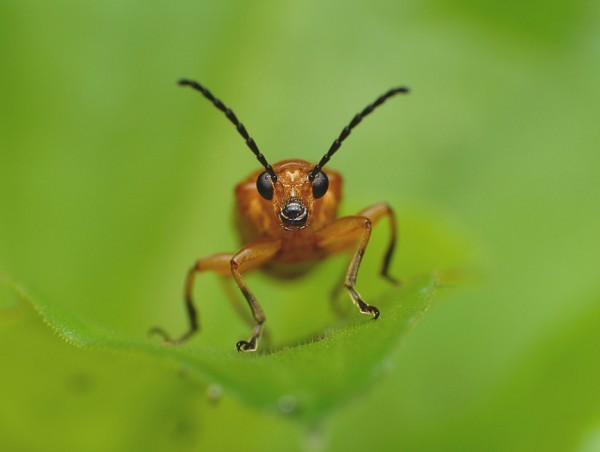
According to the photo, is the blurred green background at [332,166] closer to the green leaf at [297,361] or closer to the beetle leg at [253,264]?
the beetle leg at [253,264]

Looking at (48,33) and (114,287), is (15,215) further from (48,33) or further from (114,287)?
(48,33)

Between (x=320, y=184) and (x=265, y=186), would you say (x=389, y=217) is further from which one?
→ (x=265, y=186)

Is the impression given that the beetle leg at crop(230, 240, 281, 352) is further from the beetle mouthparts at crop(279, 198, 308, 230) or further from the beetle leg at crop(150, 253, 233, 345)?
the beetle mouthparts at crop(279, 198, 308, 230)

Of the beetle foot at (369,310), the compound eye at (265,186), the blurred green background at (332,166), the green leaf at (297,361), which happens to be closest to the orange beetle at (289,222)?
the compound eye at (265,186)

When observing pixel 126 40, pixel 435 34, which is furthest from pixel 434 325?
pixel 126 40

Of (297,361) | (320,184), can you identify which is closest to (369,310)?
(297,361)

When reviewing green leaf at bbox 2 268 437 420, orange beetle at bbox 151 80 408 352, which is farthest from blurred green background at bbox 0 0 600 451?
green leaf at bbox 2 268 437 420
